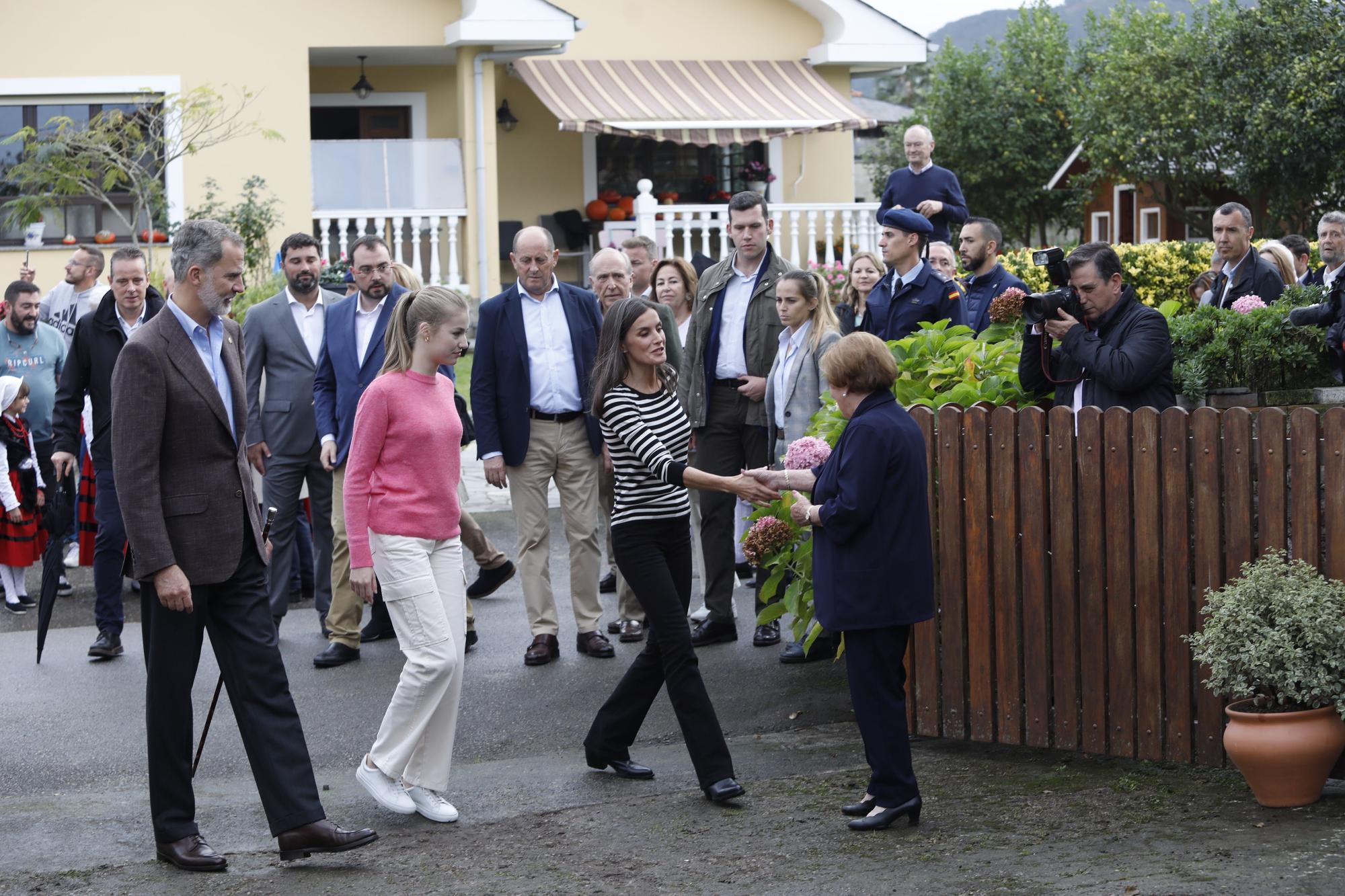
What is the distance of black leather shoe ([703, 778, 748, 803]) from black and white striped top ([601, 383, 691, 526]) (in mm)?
1052

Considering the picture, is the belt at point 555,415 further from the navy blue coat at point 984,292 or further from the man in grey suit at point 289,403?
the navy blue coat at point 984,292

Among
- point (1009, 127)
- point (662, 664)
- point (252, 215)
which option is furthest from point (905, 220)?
point (1009, 127)

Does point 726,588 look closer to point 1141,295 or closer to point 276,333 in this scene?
point 276,333

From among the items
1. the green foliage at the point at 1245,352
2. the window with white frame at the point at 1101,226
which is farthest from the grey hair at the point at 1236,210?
the window with white frame at the point at 1101,226

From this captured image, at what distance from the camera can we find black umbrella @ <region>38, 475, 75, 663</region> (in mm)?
7996

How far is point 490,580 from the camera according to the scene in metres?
9.48

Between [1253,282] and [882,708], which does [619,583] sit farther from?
[1253,282]

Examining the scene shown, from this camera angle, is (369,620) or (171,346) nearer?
(171,346)

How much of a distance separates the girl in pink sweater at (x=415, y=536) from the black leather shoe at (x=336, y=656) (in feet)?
7.45

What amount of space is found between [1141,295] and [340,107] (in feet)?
39.2

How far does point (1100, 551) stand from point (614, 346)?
6.83 ft

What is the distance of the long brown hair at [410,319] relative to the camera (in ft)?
19.5

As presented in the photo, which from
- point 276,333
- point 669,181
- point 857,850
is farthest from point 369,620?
point 669,181

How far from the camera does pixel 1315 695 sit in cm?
530
